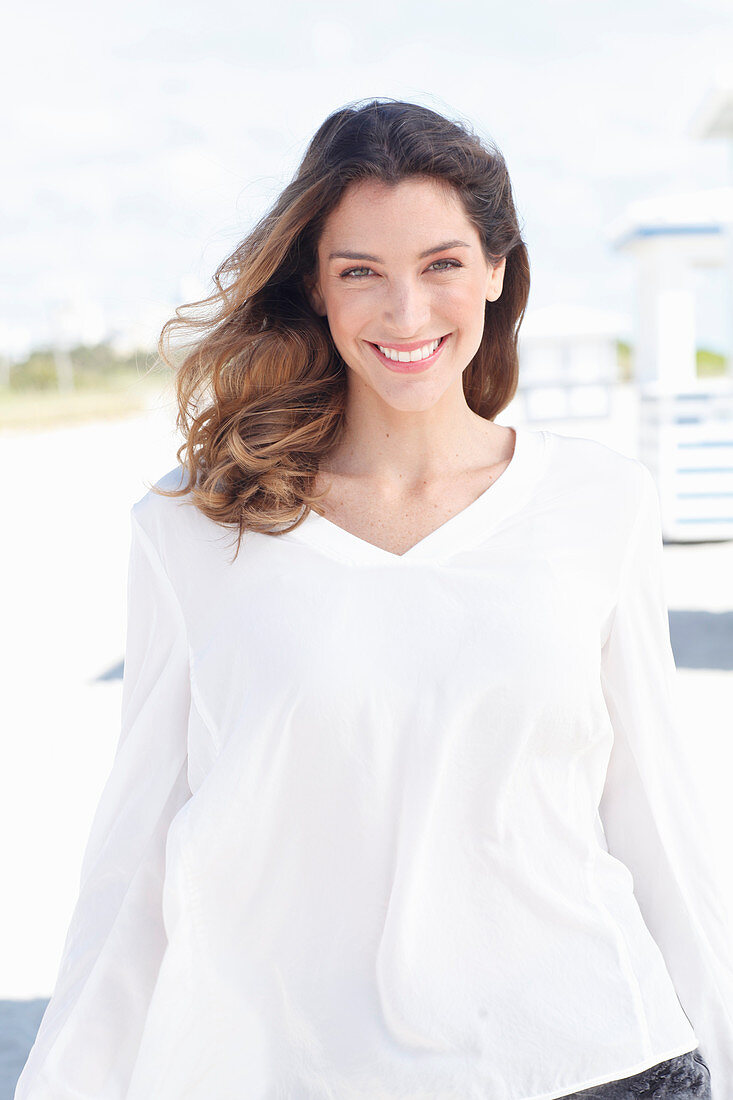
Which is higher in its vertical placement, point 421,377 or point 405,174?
point 405,174

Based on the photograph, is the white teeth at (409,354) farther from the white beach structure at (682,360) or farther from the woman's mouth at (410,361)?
the white beach structure at (682,360)

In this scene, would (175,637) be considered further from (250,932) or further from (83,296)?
(83,296)

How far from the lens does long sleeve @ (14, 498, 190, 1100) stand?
1519 millimetres

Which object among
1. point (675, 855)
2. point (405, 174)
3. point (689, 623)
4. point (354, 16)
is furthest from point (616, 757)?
point (354, 16)

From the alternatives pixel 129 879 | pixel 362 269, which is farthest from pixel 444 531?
pixel 129 879

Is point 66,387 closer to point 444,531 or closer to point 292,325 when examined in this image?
point 292,325

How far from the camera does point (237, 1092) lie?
1.49 metres

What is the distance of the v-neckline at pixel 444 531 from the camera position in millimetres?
1555

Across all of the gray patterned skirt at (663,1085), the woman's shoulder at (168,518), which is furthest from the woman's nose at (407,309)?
the gray patterned skirt at (663,1085)

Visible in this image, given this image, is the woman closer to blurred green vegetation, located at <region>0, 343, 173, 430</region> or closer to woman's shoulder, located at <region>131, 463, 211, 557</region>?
woman's shoulder, located at <region>131, 463, 211, 557</region>

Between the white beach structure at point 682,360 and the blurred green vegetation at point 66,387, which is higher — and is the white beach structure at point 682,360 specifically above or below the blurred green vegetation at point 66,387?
above

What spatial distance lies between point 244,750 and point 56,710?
439 cm

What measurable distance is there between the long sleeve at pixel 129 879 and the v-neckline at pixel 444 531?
0.21 metres

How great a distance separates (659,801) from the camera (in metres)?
1.64
